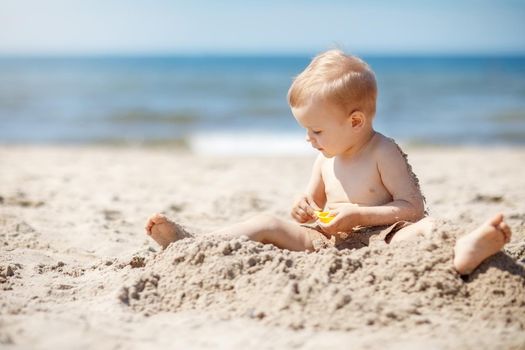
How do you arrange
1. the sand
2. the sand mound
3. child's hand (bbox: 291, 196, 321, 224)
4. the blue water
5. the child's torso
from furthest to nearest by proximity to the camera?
the blue water < child's hand (bbox: 291, 196, 321, 224) < the child's torso < the sand mound < the sand

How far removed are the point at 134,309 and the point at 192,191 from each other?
2.99 meters

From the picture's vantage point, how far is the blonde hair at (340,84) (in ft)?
8.85

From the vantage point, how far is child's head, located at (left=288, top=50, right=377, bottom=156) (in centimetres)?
270

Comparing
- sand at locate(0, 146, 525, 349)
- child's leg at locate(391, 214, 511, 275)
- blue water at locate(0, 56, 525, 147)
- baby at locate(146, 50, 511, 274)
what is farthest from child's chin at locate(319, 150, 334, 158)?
blue water at locate(0, 56, 525, 147)

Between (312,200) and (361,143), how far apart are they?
407mm

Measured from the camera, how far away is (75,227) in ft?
12.4

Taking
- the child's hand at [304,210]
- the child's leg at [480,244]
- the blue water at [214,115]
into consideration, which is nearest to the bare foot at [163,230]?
the child's hand at [304,210]

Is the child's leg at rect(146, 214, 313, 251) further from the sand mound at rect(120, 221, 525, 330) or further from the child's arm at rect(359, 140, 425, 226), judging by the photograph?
the child's arm at rect(359, 140, 425, 226)

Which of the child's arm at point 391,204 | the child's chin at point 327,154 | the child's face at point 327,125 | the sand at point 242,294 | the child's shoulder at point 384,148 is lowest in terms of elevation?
the sand at point 242,294

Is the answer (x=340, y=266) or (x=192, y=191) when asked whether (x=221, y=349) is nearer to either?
(x=340, y=266)

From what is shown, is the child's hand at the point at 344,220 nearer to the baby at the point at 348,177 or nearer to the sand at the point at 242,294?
the baby at the point at 348,177

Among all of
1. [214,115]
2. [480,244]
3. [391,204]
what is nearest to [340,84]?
[391,204]

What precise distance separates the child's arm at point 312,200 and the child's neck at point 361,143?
0.21m

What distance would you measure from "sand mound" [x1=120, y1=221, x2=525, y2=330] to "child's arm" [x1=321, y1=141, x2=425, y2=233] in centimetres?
18
